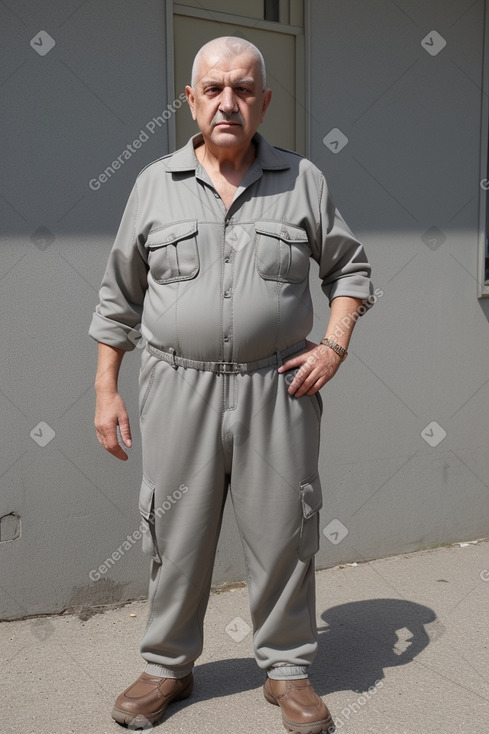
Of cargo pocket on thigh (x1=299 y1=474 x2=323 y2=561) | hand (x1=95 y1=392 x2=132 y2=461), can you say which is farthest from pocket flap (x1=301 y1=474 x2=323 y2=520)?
hand (x1=95 y1=392 x2=132 y2=461)

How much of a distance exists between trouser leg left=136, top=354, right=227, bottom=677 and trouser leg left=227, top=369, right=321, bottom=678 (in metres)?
0.08

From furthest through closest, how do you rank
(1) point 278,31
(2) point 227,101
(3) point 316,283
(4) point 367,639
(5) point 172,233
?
(3) point 316,283, (1) point 278,31, (4) point 367,639, (5) point 172,233, (2) point 227,101

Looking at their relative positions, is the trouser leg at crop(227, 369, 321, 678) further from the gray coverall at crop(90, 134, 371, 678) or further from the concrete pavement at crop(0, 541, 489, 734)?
the concrete pavement at crop(0, 541, 489, 734)

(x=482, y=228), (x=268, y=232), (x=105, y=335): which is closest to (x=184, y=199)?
(x=268, y=232)

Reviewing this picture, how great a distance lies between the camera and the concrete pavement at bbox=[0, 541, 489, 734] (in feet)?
9.02

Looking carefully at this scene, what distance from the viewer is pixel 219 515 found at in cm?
265

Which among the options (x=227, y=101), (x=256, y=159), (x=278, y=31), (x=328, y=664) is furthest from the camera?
(x=278, y=31)

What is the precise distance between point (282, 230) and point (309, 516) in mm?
904

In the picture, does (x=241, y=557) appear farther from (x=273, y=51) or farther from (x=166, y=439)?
(x=273, y=51)

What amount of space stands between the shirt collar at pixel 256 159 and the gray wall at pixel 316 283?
0.95 metres

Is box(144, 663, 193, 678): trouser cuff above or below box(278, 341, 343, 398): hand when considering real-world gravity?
below

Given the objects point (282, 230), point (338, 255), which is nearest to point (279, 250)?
point (282, 230)

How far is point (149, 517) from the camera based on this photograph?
8.57 ft

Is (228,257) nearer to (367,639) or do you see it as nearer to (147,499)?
(147,499)
